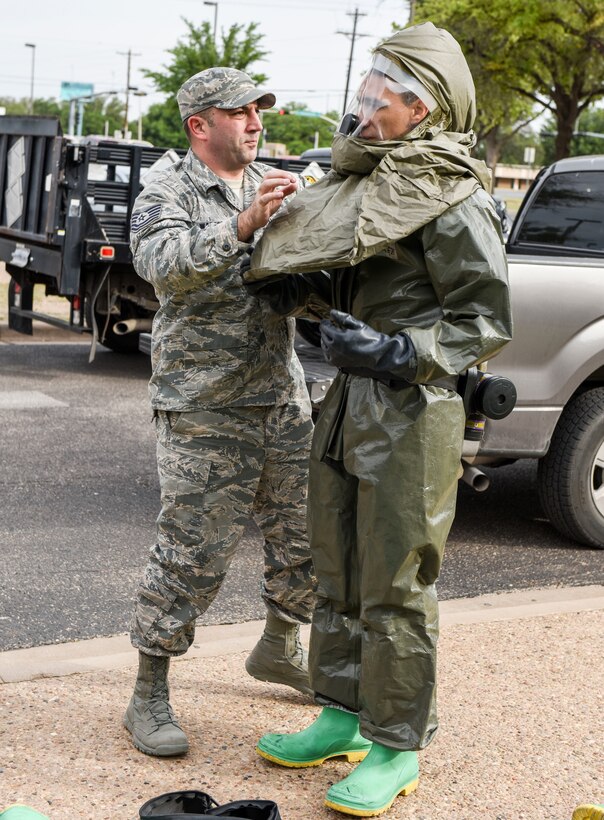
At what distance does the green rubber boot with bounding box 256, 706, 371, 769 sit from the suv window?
12.9 ft

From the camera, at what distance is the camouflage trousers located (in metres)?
3.37

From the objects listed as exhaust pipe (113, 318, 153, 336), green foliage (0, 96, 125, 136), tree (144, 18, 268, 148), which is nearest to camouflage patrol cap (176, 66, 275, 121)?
exhaust pipe (113, 318, 153, 336)

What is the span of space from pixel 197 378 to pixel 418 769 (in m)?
1.31

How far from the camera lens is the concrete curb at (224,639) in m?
3.93

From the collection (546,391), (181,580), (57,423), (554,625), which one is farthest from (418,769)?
(57,423)

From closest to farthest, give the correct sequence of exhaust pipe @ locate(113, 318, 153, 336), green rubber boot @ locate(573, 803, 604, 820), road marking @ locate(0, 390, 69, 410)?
1. green rubber boot @ locate(573, 803, 604, 820)
2. road marking @ locate(0, 390, 69, 410)
3. exhaust pipe @ locate(113, 318, 153, 336)

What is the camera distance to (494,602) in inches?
196

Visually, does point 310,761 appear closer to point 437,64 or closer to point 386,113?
point 386,113

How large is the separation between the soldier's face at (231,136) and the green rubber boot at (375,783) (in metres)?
1.76

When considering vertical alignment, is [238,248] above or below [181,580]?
above

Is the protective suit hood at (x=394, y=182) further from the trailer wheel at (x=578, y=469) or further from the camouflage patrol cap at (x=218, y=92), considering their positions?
the trailer wheel at (x=578, y=469)

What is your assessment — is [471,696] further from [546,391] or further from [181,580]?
[546,391]

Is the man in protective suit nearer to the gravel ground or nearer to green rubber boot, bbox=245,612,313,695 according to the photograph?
the gravel ground

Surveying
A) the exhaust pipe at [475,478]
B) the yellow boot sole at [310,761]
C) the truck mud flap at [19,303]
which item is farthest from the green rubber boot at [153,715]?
the truck mud flap at [19,303]
